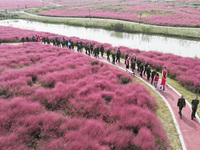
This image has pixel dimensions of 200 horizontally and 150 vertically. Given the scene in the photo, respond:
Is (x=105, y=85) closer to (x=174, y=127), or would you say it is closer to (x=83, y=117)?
(x=83, y=117)

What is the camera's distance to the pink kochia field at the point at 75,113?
5660 mm

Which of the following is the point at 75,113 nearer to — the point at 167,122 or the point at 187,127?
the point at 167,122

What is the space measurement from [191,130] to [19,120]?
8760mm

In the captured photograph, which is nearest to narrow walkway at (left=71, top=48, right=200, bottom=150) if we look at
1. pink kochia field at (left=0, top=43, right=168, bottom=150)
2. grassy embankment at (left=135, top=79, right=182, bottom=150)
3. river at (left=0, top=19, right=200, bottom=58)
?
grassy embankment at (left=135, top=79, right=182, bottom=150)

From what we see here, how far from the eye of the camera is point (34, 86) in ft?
32.2

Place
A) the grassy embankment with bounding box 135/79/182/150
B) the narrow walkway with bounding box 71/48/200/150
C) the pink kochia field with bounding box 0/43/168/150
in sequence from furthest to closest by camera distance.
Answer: the grassy embankment with bounding box 135/79/182/150 < the narrow walkway with bounding box 71/48/200/150 < the pink kochia field with bounding box 0/43/168/150

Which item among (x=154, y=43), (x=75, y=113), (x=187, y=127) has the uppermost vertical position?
(x=154, y=43)

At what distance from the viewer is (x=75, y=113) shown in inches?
293

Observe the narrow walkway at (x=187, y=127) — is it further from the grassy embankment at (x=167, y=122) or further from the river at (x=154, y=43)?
the river at (x=154, y=43)

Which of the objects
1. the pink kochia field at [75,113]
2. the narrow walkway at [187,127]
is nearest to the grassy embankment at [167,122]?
the narrow walkway at [187,127]

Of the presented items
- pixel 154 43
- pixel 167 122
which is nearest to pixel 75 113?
pixel 167 122

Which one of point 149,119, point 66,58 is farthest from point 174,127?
point 66,58

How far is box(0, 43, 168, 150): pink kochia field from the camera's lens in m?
5.66

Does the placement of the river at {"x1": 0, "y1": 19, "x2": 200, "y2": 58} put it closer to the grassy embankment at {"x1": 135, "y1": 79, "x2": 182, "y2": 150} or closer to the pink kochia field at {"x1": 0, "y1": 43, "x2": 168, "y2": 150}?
→ the grassy embankment at {"x1": 135, "y1": 79, "x2": 182, "y2": 150}
